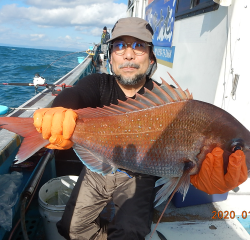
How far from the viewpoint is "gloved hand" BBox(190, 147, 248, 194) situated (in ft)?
4.67

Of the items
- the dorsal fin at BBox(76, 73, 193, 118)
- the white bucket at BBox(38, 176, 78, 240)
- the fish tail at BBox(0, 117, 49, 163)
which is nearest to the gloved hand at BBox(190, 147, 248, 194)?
the dorsal fin at BBox(76, 73, 193, 118)

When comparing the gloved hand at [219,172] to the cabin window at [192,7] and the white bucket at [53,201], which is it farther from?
the cabin window at [192,7]

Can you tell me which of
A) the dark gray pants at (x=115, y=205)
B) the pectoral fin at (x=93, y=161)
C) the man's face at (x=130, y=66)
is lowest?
the dark gray pants at (x=115, y=205)

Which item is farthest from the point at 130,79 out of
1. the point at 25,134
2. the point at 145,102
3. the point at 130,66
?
the point at 25,134

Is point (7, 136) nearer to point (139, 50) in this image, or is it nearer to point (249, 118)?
point (139, 50)

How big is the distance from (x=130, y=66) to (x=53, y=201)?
2.04 meters

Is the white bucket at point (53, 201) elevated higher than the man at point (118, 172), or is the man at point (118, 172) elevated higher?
the man at point (118, 172)

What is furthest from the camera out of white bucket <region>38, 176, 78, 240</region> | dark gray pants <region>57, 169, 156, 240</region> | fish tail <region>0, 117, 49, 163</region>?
white bucket <region>38, 176, 78, 240</region>

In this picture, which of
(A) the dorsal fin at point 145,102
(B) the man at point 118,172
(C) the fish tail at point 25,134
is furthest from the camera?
(A) the dorsal fin at point 145,102

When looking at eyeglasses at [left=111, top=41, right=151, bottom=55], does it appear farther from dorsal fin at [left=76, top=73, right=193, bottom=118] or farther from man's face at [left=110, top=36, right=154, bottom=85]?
dorsal fin at [left=76, top=73, right=193, bottom=118]

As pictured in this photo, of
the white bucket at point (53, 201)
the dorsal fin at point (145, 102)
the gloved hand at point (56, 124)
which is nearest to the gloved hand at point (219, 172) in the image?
the dorsal fin at point (145, 102)

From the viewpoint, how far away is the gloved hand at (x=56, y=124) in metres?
1.46

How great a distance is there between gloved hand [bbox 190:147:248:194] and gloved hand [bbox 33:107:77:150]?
43.9 inches

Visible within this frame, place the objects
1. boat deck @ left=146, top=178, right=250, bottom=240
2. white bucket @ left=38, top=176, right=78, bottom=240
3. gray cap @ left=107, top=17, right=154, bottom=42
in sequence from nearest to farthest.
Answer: boat deck @ left=146, top=178, right=250, bottom=240, white bucket @ left=38, top=176, right=78, bottom=240, gray cap @ left=107, top=17, right=154, bottom=42
